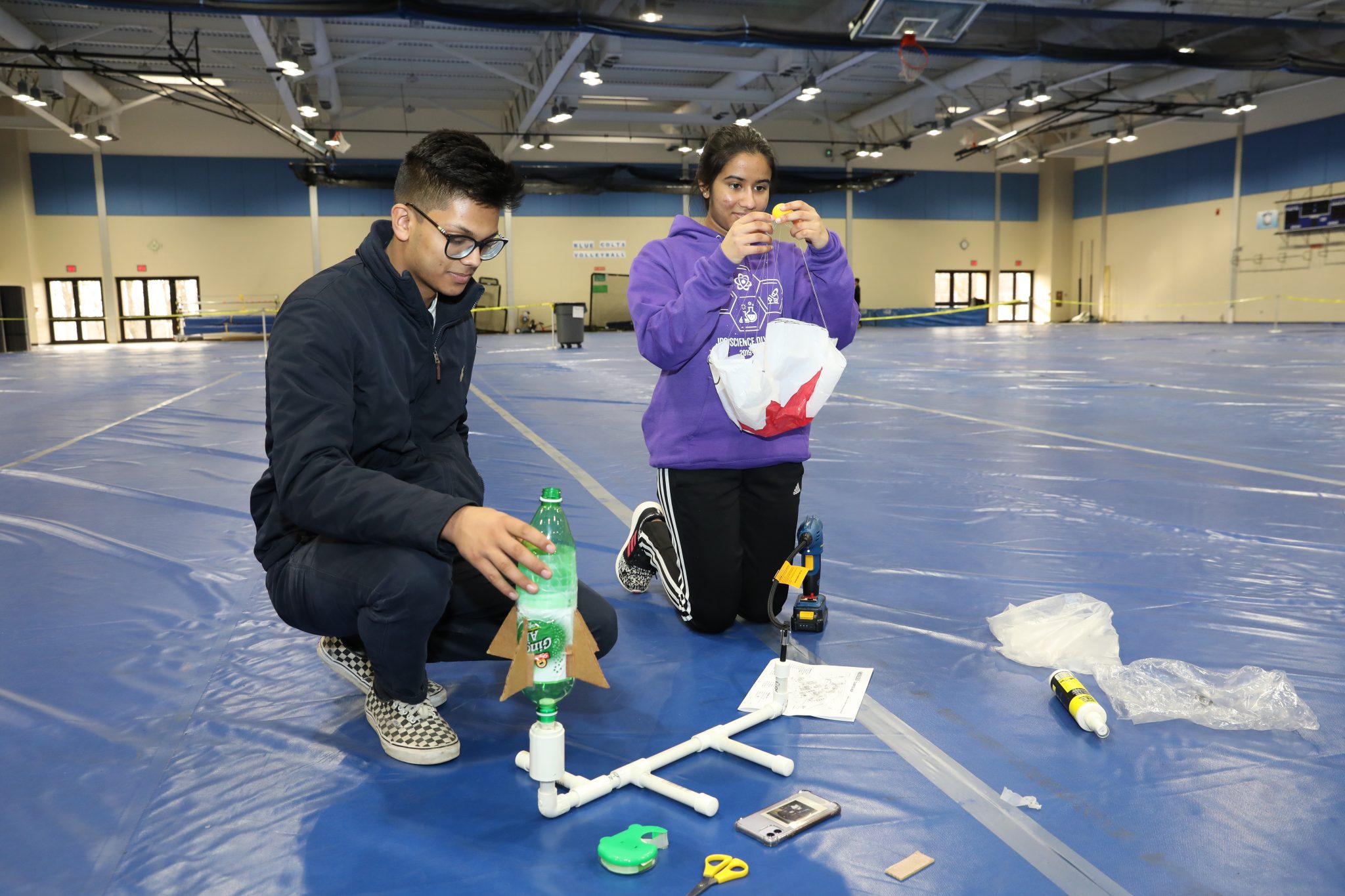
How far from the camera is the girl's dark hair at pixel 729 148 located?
2701mm

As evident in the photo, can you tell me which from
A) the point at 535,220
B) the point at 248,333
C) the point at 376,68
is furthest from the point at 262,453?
the point at 535,220

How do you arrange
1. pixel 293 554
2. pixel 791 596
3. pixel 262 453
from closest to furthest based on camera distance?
1. pixel 293 554
2. pixel 791 596
3. pixel 262 453

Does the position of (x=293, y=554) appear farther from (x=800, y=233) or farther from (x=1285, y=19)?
(x=1285, y=19)

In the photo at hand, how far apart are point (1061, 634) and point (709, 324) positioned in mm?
1319

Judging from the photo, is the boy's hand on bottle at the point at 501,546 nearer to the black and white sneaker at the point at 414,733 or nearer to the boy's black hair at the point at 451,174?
the black and white sneaker at the point at 414,733

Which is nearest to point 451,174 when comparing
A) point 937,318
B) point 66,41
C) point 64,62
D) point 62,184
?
point 66,41

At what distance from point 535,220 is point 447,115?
13.0ft

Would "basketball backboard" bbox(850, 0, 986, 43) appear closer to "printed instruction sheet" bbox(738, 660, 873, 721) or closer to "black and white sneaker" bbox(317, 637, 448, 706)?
"printed instruction sheet" bbox(738, 660, 873, 721)

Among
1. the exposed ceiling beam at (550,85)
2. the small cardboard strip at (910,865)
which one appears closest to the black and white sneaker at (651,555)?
A: the small cardboard strip at (910,865)

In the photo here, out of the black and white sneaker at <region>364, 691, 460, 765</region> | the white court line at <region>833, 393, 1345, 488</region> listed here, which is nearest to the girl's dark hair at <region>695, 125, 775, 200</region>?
the black and white sneaker at <region>364, 691, 460, 765</region>

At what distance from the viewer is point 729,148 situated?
8.87 ft

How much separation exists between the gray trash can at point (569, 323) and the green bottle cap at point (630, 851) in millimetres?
17257

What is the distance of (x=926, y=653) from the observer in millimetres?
2514

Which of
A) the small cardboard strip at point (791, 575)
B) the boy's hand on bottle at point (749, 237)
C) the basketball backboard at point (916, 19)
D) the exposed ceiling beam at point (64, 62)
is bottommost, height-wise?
the small cardboard strip at point (791, 575)
